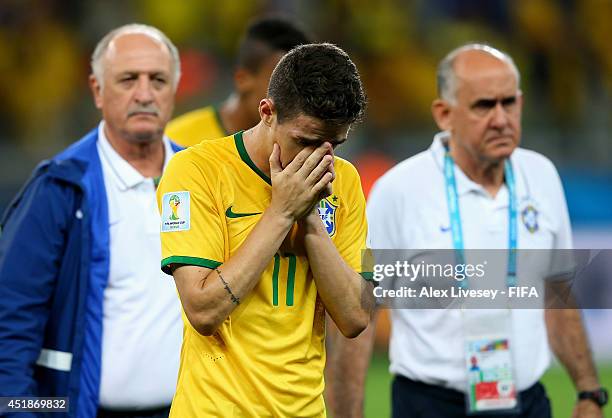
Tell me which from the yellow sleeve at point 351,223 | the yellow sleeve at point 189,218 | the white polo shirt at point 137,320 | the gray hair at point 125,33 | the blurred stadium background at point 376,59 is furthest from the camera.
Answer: the blurred stadium background at point 376,59

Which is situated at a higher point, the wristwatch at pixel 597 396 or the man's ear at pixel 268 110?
the man's ear at pixel 268 110

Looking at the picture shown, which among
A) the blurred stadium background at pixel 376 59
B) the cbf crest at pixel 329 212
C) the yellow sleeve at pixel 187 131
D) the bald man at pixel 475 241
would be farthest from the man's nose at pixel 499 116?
the blurred stadium background at pixel 376 59

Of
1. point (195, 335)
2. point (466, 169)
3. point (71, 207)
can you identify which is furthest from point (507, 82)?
point (195, 335)

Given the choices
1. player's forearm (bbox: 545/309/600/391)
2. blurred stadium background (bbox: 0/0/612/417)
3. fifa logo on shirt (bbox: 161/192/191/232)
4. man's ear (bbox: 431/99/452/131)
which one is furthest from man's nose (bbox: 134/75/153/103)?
blurred stadium background (bbox: 0/0/612/417)

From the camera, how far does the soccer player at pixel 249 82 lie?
244 inches

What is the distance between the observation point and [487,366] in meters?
4.71

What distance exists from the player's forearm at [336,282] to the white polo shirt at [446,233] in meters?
1.42

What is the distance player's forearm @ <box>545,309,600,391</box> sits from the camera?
4.92 meters

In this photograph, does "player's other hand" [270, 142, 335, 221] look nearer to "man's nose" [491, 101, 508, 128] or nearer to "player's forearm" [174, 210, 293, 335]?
"player's forearm" [174, 210, 293, 335]

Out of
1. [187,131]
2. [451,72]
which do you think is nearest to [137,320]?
[451,72]

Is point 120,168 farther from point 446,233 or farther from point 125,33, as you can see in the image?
point 446,233

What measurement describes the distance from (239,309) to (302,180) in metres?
0.43

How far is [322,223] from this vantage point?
3314 millimetres

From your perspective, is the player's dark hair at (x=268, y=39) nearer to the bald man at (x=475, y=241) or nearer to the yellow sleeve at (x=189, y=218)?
the bald man at (x=475, y=241)
